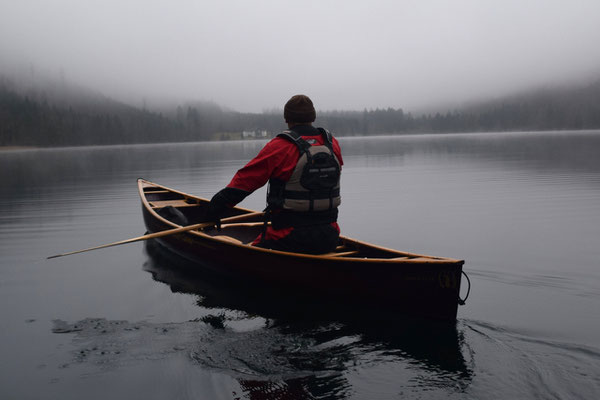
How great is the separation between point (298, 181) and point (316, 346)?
190cm

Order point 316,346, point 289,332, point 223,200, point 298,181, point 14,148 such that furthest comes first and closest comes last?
1. point 14,148
2. point 223,200
3. point 298,181
4. point 289,332
5. point 316,346

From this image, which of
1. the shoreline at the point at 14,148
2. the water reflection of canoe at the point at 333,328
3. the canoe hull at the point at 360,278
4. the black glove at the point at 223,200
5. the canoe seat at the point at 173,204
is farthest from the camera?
the shoreline at the point at 14,148

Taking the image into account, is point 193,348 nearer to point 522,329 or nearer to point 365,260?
point 365,260

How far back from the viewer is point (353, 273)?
5.76m

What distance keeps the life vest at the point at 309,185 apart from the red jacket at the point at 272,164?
0.06 meters

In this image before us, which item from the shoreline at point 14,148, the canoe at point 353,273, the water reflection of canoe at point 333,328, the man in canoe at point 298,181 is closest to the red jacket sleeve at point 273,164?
the man in canoe at point 298,181

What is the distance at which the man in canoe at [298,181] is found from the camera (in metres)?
5.77

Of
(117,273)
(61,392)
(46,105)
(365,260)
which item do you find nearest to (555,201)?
(365,260)

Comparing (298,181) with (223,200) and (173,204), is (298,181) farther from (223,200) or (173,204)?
(173,204)

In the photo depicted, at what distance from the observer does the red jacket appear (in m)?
5.73

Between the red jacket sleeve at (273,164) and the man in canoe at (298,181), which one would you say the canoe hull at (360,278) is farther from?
the red jacket sleeve at (273,164)

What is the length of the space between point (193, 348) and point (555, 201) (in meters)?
13.3

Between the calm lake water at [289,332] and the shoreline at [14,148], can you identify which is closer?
the calm lake water at [289,332]

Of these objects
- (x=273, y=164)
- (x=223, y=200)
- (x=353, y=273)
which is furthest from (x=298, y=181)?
(x=353, y=273)
